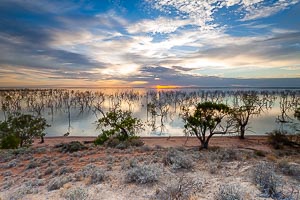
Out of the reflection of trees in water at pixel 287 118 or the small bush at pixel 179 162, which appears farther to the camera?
the reflection of trees in water at pixel 287 118

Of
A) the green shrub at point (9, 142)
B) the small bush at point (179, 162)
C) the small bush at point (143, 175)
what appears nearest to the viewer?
the small bush at point (143, 175)

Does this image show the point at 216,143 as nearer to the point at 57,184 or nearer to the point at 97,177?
the point at 97,177

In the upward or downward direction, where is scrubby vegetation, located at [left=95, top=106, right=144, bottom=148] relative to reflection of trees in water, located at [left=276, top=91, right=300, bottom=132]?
upward

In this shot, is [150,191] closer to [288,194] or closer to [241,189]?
[241,189]

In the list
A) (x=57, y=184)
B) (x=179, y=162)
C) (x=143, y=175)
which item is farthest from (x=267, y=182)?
(x=57, y=184)

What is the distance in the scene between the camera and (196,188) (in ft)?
16.0

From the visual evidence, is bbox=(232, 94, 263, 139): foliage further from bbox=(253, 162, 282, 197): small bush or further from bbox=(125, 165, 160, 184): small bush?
bbox=(125, 165, 160, 184): small bush

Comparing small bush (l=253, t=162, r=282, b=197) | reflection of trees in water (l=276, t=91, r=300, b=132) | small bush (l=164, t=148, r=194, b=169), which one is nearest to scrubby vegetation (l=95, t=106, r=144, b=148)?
small bush (l=164, t=148, r=194, b=169)

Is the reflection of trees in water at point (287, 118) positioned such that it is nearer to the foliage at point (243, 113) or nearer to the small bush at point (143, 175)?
the foliage at point (243, 113)

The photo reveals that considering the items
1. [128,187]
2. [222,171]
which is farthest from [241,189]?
[128,187]

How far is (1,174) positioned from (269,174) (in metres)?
10.1

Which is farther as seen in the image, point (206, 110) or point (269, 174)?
point (206, 110)

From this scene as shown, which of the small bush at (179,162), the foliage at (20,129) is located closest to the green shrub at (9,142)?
the foliage at (20,129)

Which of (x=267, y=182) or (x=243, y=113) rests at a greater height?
(x=267, y=182)
